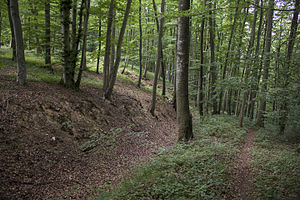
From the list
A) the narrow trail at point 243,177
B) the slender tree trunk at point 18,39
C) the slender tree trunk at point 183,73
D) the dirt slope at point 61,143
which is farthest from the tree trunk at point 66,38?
the narrow trail at point 243,177

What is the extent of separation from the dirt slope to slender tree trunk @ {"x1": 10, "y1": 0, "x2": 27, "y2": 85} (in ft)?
1.59

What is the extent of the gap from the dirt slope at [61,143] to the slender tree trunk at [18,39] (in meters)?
0.48

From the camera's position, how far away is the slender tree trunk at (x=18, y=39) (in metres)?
7.16

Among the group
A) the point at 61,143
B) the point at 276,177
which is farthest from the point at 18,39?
the point at 276,177

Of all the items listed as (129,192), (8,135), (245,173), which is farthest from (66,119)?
(245,173)

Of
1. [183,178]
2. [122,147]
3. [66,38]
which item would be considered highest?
[66,38]

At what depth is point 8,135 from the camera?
17.3 ft

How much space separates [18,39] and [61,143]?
16.0 feet

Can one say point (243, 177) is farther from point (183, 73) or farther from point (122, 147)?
point (122, 147)

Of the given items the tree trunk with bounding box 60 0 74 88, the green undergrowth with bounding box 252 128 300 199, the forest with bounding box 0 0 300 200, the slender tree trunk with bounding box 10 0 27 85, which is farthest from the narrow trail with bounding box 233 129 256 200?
the slender tree trunk with bounding box 10 0 27 85

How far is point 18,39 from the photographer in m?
7.33

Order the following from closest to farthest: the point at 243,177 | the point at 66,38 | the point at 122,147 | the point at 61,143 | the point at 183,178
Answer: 1. the point at 183,178
2. the point at 243,177
3. the point at 61,143
4. the point at 122,147
5. the point at 66,38

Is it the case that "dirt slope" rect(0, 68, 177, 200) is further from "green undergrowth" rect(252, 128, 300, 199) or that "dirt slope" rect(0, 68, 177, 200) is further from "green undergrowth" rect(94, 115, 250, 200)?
"green undergrowth" rect(252, 128, 300, 199)

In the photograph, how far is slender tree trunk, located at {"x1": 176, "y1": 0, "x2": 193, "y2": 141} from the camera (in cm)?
656
